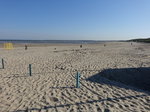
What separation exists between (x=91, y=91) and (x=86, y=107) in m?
1.56

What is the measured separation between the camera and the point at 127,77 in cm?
919

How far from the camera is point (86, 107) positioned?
16.6ft

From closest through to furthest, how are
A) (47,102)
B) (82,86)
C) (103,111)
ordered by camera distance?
1. (103,111)
2. (47,102)
3. (82,86)

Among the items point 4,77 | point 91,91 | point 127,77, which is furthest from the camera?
point 127,77

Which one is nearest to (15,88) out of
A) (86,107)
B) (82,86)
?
(82,86)

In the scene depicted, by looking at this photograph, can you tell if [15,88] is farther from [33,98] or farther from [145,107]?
[145,107]

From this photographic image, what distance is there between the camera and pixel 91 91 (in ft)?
21.5

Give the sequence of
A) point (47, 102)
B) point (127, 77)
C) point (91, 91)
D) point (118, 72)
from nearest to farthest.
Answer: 1. point (47, 102)
2. point (91, 91)
3. point (127, 77)
4. point (118, 72)

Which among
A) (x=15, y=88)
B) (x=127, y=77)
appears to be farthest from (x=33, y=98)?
(x=127, y=77)

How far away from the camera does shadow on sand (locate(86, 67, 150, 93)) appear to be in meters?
7.98

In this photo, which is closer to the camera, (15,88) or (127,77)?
(15,88)

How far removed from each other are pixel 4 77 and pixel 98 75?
18.4 ft

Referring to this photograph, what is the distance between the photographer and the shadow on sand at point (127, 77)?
314 inches

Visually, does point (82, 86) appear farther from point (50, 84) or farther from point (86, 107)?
point (86, 107)
